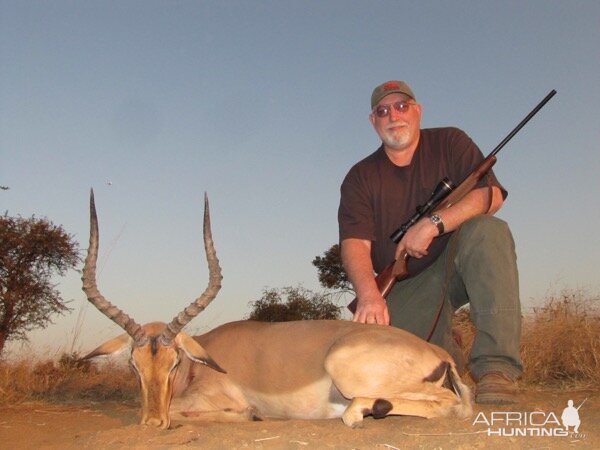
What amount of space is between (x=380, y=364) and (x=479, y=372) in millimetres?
799

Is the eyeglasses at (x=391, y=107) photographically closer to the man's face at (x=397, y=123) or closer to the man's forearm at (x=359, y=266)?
the man's face at (x=397, y=123)

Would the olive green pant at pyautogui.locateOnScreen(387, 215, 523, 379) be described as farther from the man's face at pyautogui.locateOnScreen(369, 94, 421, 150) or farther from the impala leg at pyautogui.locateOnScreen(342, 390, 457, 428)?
the man's face at pyautogui.locateOnScreen(369, 94, 421, 150)

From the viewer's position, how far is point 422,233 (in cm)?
525

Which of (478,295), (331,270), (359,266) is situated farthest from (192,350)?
(331,270)

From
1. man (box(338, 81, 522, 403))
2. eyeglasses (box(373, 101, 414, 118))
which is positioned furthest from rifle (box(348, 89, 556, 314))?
eyeglasses (box(373, 101, 414, 118))

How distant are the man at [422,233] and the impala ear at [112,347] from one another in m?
1.68

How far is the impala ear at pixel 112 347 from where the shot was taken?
16.5 feet

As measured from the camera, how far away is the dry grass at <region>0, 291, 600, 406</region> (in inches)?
268

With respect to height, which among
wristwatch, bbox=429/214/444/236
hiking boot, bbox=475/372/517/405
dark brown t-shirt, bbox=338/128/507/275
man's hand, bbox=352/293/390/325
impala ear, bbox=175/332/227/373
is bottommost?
hiking boot, bbox=475/372/517/405

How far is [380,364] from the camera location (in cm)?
434

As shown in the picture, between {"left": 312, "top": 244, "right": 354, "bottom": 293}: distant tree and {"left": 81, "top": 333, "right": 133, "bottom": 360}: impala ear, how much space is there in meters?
11.7

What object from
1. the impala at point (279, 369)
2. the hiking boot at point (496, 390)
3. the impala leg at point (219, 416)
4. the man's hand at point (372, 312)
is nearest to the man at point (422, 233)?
the man's hand at point (372, 312)

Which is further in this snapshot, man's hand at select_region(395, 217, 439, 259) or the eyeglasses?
the eyeglasses

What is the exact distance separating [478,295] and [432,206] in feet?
3.13
